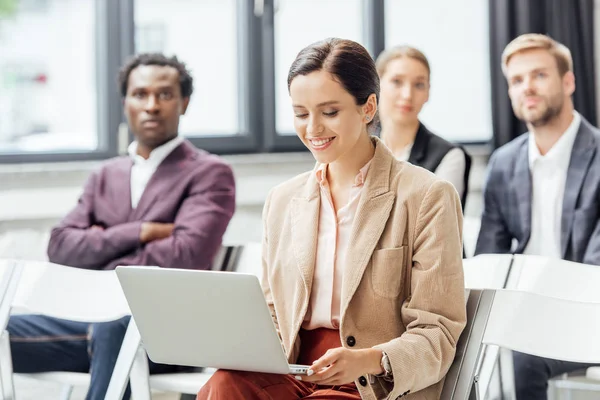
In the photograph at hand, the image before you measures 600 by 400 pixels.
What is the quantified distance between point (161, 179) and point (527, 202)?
3.99 ft

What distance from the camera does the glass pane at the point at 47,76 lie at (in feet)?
13.2

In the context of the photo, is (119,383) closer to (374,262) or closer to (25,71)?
(374,262)

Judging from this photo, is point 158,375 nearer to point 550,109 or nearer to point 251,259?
point 251,259

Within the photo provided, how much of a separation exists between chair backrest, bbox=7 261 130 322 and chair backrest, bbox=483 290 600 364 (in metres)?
1.01

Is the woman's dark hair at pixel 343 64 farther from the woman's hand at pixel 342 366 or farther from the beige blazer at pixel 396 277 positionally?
the woman's hand at pixel 342 366

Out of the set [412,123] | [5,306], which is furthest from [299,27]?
[5,306]

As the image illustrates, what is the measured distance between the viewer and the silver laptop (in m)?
1.72

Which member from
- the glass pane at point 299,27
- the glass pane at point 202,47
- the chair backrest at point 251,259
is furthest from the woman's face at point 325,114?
the glass pane at point 299,27

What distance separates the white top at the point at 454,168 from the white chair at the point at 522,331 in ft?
4.55

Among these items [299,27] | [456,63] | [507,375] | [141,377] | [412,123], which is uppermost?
[299,27]

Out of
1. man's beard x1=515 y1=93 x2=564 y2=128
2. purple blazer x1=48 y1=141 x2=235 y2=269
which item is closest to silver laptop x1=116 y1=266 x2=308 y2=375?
purple blazer x1=48 y1=141 x2=235 y2=269

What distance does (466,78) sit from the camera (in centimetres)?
528

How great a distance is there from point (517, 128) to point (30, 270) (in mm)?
3052

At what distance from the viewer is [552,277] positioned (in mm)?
2262
